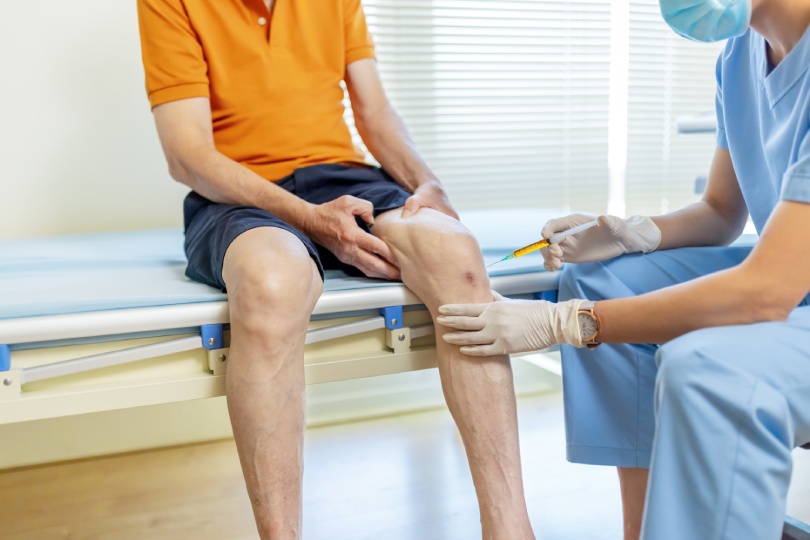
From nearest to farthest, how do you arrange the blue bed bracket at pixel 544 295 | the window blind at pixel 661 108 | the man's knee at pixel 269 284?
the man's knee at pixel 269 284
the blue bed bracket at pixel 544 295
the window blind at pixel 661 108

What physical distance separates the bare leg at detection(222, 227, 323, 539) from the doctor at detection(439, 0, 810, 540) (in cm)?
25

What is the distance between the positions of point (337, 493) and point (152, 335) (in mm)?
790

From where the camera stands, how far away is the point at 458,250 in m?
1.35

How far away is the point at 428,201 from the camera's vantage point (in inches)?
62.1

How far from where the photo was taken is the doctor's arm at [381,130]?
1782mm

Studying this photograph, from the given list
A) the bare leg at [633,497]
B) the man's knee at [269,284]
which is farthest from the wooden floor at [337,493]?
the man's knee at [269,284]

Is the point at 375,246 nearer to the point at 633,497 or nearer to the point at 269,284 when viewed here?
the point at 269,284

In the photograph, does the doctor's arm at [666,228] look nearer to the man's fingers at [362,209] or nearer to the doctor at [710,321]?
the doctor at [710,321]

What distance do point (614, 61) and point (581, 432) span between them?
7.06 ft

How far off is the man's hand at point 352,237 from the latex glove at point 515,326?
0.66 ft

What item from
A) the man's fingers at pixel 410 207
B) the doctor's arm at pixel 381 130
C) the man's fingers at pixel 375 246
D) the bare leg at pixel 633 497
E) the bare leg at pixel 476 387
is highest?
the doctor's arm at pixel 381 130

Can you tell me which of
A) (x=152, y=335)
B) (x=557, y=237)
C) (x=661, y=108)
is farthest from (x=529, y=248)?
(x=661, y=108)

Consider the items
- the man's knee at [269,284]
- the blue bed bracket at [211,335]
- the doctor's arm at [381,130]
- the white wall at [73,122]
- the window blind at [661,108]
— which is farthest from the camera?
the window blind at [661,108]

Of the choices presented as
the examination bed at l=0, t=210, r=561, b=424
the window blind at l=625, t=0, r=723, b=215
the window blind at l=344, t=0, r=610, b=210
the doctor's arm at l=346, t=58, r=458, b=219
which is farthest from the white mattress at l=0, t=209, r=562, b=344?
the window blind at l=625, t=0, r=723, b=215
